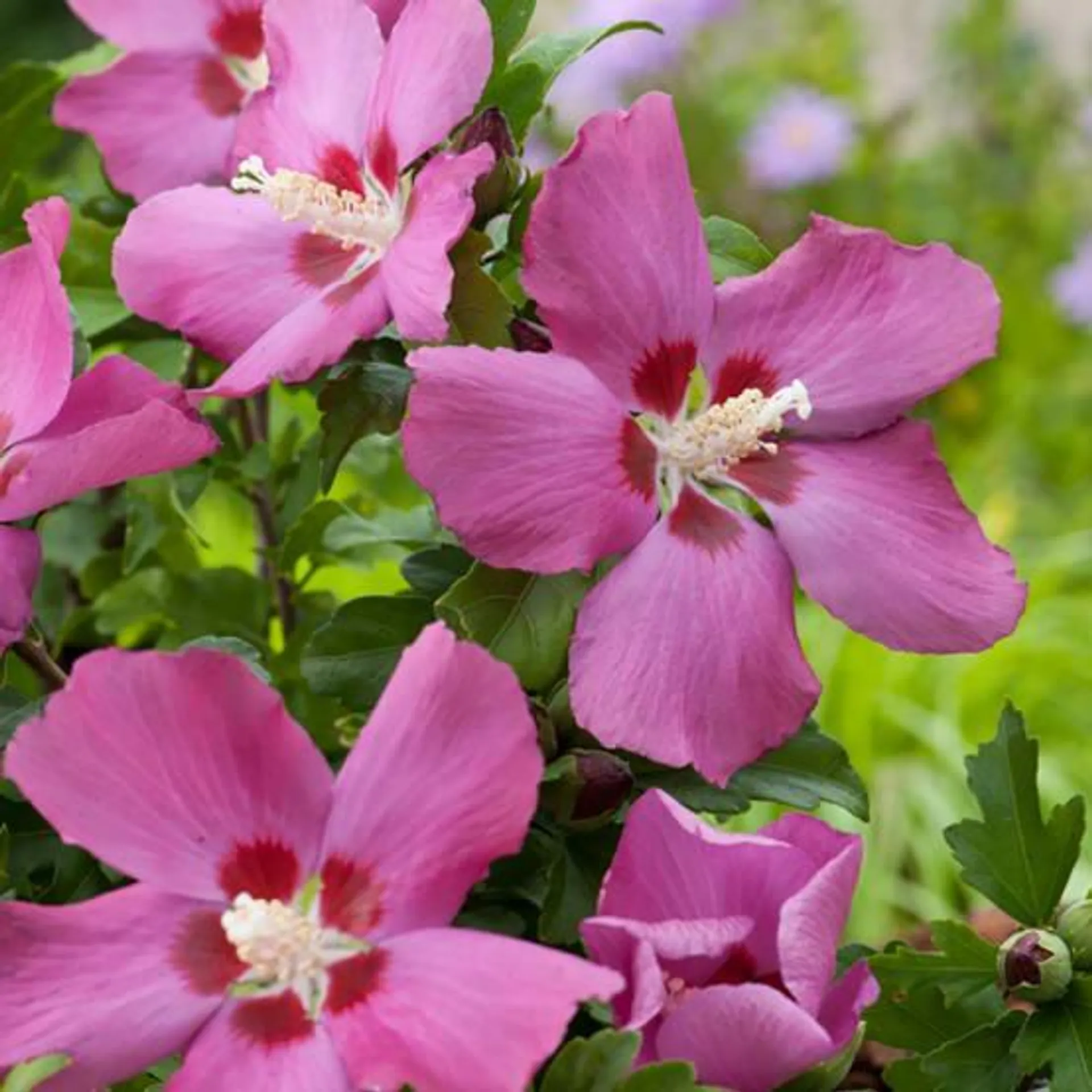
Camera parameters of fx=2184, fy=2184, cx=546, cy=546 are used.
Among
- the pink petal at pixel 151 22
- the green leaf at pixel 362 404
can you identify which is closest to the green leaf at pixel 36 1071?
the green leaf at pixel 362 404

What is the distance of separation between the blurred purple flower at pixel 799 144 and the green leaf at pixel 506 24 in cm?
252

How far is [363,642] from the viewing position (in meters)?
0.74

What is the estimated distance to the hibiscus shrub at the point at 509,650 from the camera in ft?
1.90

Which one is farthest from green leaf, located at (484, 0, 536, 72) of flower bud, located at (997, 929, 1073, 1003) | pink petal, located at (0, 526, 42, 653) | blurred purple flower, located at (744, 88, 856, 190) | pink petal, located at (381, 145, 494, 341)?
blurred purple flower, located at (744, 88, 856, 190)

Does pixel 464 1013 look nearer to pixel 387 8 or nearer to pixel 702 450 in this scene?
pixel 702 450

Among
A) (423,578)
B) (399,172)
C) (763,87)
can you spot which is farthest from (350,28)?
(763,87)

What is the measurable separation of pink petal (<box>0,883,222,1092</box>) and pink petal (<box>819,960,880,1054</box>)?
19cm

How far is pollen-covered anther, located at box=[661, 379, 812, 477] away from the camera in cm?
66

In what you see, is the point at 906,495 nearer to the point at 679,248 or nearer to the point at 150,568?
the point at 679,248

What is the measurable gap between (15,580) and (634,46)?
2942mm

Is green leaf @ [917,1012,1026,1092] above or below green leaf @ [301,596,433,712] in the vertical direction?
below

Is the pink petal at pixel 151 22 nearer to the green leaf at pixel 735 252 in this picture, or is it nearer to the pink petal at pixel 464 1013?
the green leaf at pixel 735 252

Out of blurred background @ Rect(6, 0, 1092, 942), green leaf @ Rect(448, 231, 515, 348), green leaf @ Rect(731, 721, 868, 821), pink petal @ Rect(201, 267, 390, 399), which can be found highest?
green leaf @ Rect(448, 231, 515, 348)

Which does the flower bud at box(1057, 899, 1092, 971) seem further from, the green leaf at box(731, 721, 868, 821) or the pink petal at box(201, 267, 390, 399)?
the pink petal at box(201, 267, 390, 399)
